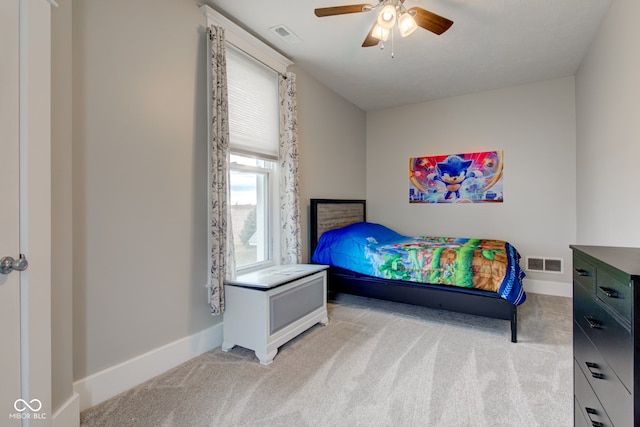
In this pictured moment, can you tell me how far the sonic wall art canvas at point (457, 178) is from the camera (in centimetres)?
400

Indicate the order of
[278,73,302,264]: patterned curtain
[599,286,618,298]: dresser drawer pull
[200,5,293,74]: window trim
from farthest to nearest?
[278,73,302,264]: patterned curtain, [200,5,293,74]: window trim, [599,286,618,298]: dresser drawer pull

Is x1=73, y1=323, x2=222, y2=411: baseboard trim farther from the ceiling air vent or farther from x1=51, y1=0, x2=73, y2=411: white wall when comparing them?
the ceiling air vent

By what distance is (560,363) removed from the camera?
207 cm

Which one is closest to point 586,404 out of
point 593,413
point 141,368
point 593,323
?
point 593,413

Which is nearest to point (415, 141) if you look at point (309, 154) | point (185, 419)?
point (309, 154)

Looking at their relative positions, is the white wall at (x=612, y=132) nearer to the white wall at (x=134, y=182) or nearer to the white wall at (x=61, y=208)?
the white wall at (x=134, y=182)

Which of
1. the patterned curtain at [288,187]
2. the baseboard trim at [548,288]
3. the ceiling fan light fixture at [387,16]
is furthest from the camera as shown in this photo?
the baseboard trim at [548,288]

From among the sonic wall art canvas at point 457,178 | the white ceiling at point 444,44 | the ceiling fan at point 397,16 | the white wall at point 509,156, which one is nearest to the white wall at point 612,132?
the white ceiling at point 444,44

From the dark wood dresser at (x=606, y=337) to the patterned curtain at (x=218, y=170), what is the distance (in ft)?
6.90

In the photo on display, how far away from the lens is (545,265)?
3.74m

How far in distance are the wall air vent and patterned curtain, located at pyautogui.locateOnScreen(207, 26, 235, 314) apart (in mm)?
3854

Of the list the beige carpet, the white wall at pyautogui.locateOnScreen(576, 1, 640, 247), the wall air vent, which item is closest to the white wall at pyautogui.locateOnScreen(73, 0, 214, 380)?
the beige carpet

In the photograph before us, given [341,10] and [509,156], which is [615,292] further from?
[509,156]

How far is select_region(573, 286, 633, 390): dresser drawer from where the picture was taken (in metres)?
0.81
